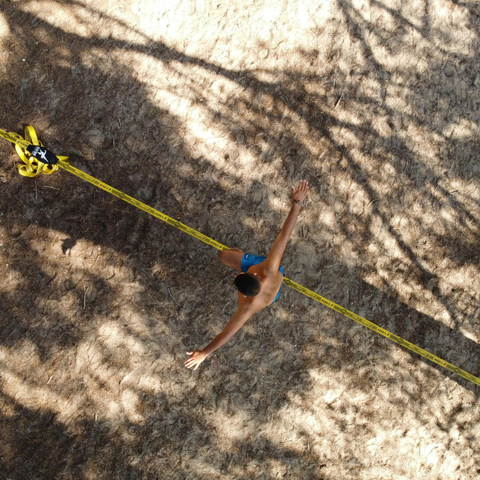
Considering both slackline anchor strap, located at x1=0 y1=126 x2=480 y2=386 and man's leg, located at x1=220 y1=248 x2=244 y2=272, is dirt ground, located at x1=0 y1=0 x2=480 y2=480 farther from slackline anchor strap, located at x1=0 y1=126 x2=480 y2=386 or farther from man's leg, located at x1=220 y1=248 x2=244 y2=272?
man's leg, located at x1=220 y1=248 x2=244 y2=272

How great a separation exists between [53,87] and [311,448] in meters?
5.73

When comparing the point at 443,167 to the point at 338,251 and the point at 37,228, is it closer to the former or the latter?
the point at 338,251

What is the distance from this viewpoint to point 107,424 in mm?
4898

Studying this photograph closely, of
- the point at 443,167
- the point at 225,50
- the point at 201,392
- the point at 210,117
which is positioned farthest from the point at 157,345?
the point at 443,167

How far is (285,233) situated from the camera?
3725mm

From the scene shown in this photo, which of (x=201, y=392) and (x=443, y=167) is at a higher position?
(x=443, y=167)

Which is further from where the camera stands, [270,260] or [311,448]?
[311,448]

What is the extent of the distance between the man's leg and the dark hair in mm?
813

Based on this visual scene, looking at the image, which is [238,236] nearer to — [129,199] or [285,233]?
[285,233]

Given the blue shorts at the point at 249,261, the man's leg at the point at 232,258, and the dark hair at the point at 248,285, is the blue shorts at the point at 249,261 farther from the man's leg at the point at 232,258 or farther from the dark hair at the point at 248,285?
the dark hair at the point at 248,285

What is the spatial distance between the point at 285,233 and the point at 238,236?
4.17 feet

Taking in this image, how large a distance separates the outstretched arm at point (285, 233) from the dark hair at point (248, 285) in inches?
13.3

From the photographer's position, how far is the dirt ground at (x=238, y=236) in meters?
4.84

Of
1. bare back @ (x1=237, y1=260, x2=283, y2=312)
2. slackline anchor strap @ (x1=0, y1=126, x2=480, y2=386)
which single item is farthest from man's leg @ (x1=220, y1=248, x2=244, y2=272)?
bare back @ (x1=237, y1=260, x2=283, y2=312)
